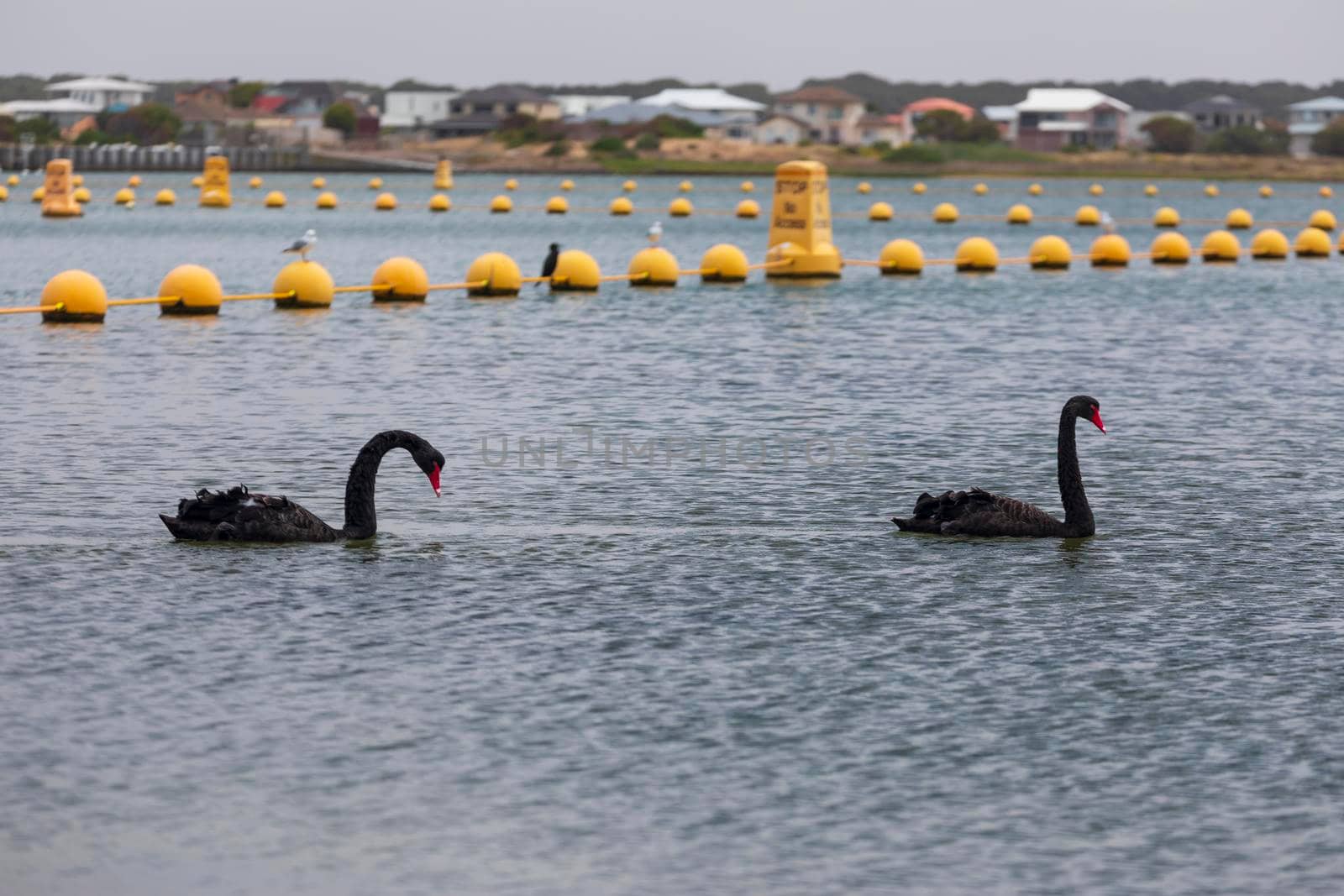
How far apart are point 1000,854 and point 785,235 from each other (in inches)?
1334

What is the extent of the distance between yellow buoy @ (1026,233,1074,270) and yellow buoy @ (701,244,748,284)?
9220mm

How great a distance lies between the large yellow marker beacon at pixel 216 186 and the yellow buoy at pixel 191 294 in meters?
58.0

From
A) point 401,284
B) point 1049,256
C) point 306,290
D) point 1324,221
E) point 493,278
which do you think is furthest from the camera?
point 1324,221

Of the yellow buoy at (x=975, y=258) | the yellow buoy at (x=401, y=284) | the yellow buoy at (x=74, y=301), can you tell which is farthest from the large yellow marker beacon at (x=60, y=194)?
the yellow buoy at (x=74, y=301)

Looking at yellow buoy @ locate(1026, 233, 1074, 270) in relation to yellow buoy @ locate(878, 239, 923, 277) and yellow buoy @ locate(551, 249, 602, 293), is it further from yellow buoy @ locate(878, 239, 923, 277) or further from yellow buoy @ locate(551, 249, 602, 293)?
yellow buoy @ locate(551, 249, 602, 293)

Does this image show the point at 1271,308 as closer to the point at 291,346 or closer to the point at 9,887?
the point at 291,346

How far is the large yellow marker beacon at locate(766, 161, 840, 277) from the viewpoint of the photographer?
4025 centimetres

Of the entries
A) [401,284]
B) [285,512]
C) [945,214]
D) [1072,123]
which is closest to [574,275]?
[401,284]

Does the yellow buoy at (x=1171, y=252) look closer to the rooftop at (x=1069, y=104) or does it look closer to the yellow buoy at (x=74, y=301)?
the yellow buoy at (x=74, y=301)

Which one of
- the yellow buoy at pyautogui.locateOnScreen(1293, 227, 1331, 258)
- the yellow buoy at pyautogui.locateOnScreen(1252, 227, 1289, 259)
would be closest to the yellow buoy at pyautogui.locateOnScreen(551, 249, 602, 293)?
the yellow buoy at pyautogui.locateOnScreen(1252, 227, 1289, 259)

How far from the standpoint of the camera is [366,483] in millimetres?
15094

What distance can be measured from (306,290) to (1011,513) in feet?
71.1

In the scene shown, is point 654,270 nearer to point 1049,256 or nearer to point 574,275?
point 574,275

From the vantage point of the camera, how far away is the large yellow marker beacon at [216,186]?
299 ft
